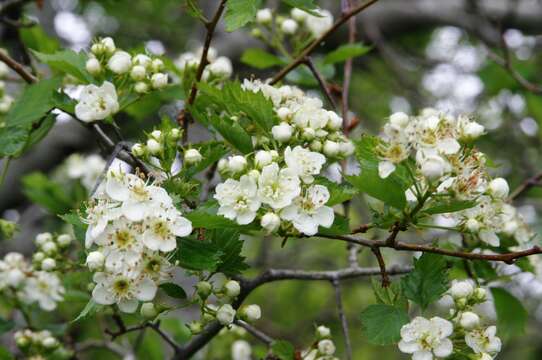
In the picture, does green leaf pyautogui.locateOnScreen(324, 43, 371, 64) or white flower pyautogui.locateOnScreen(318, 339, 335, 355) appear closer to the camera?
white flower pyautogui.locateOnScreen(318, 339, 335, 355)

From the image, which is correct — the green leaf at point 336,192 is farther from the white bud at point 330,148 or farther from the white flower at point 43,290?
the white flower at point 43,290

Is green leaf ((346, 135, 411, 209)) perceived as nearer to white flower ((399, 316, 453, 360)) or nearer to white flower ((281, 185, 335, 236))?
white flower ((281, 185, 335, 236))

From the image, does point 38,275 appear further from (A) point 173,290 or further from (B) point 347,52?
(B) point 347,52

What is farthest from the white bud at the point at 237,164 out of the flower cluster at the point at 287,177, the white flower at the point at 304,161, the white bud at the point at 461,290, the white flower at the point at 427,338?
the white bud at the point at 461,290

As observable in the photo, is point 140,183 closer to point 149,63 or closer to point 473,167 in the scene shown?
point 149,63

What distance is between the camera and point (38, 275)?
9.26 ft

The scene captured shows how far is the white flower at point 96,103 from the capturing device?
2.19 meters

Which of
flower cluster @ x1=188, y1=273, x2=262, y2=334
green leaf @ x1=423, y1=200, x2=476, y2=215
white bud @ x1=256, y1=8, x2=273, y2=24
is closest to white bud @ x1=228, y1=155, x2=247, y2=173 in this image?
flower cluster @ x1=188, y1=273, x2=262, y2=334

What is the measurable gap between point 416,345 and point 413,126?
1.90ft

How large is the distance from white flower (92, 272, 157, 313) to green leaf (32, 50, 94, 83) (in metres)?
0.84

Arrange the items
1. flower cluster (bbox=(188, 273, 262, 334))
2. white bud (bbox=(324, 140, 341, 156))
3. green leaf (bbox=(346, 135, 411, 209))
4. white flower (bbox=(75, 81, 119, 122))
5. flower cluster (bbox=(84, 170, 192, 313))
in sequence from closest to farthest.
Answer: flower cluster (bbox=(84, 170, 192, 313)), green leaf (bbox=(346, 135, 411, 209)), flower cluster (bbox=(188, 273, 262, 334)), white bud (bbox=(324, 140, 341, 156)), white flower (bbox=(75, 81, 119, 122))

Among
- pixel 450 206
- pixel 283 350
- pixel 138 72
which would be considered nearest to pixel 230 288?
pixel 283 350

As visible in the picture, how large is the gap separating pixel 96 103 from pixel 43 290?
1.04 m

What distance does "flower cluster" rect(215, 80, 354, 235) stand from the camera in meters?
1.75
